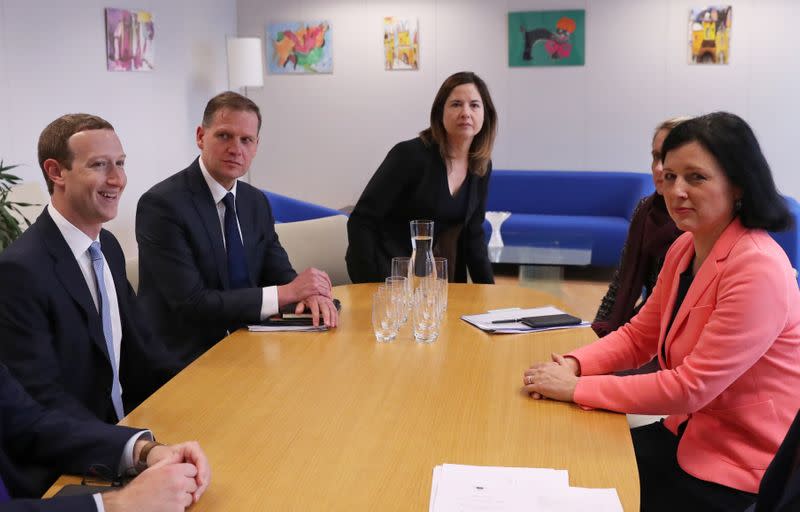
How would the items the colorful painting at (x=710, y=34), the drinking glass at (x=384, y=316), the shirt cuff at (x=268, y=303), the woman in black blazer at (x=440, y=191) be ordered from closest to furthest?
the drinking glass at (x=384, y=316), the shirt cuff at (x=268, y=303), the woman in black blazer at (x=440, y=191), the colorful painting at (x=710, y=34)

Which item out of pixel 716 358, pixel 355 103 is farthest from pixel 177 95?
pixel 716 358

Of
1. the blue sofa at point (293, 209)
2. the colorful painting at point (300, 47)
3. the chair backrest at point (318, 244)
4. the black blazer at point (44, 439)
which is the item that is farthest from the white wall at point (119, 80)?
the black blazer at point (44, 439)

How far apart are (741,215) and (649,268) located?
1.28 m

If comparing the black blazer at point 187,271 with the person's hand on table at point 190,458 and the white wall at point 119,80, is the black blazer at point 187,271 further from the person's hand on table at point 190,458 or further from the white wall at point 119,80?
the white wall at point 119,80

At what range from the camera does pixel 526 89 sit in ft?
26.3

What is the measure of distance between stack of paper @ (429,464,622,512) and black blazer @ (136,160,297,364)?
1320 mm

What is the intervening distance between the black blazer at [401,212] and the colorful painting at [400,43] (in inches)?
175

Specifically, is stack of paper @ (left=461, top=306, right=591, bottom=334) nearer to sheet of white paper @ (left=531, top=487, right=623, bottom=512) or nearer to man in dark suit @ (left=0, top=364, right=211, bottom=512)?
sheet of white paper @ (left=531, top=487, right=623, bottom=512)

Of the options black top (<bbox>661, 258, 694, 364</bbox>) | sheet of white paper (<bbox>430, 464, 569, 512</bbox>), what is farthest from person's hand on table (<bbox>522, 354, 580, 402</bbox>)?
sheet of white paper (<bbox>430, 464, 569, 512</bbox>)

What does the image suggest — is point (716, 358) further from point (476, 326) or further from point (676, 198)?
point (476, 326)

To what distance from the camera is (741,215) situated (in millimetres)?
2082

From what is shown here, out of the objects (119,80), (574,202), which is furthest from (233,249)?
(574,202)

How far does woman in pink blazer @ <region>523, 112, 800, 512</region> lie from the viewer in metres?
1.97

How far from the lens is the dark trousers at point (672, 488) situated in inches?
78.3
